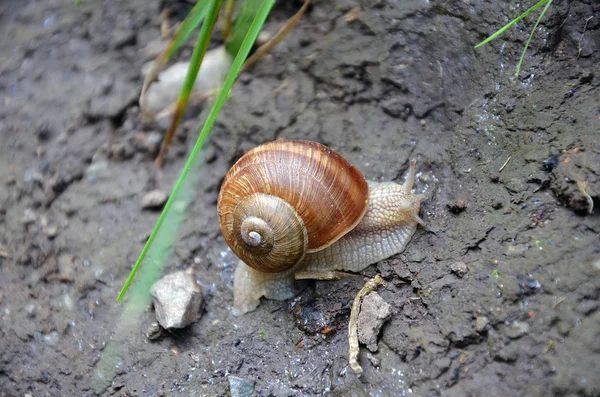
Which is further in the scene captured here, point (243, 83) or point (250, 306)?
point (243, 83)

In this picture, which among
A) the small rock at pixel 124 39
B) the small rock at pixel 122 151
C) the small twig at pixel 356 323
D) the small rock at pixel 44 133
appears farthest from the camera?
the small rock at pixel 124 39

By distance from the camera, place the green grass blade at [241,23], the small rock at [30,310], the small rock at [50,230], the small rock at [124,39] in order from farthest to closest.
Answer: the small rock at [124,39] < the small rock at [50,230] < the small rock at [30,310] < the green grass blade at [241,23]

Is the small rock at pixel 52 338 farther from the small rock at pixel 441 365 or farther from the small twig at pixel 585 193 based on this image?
the small twig at pixel 585 193

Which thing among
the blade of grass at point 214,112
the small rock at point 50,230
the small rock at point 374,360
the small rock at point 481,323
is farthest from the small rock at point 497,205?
the small rock at point 50,230

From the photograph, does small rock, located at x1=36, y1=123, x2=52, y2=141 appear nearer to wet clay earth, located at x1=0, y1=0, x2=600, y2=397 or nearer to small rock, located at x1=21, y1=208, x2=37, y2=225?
wet clay earth, located at x1=0, y1=0, x2=600, y2=397

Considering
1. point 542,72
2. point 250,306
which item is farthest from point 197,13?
point 542,72

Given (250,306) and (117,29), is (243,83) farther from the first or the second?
(250,306)

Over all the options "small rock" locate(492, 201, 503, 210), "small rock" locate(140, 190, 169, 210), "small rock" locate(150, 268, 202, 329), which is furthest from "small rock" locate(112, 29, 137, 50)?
"small rock" locate(492, 201, 503, 210)
